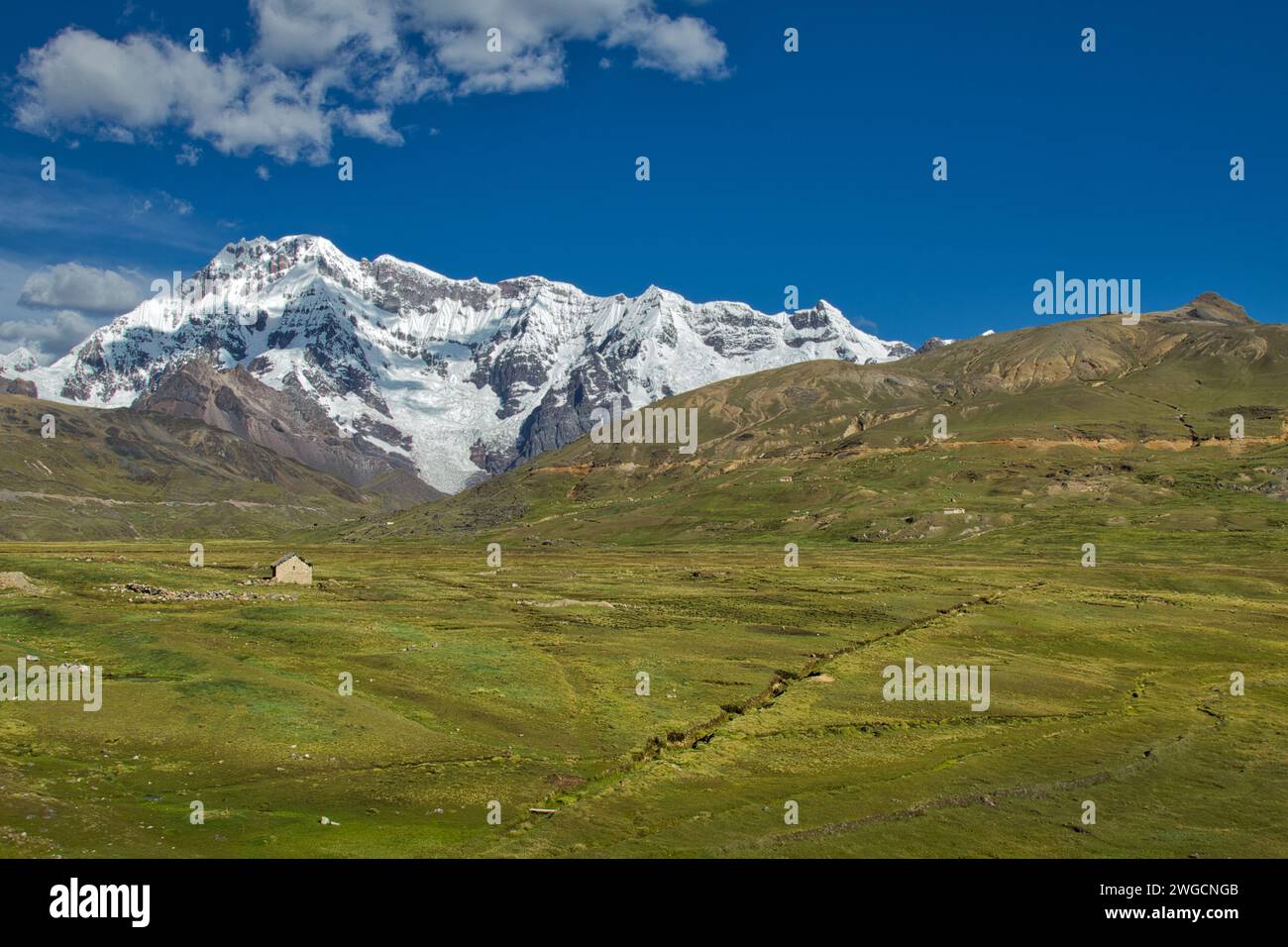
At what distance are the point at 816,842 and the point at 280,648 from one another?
54.9 metres

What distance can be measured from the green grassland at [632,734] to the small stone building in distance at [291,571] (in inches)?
849

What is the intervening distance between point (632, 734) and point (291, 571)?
9275 cm

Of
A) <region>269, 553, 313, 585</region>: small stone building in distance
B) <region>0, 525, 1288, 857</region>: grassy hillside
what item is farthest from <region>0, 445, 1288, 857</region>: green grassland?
<region>269, 553, 313, 585</region>: small stone building in distance

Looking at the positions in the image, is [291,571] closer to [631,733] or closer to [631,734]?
[631,733]

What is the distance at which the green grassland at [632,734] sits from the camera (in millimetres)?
41406

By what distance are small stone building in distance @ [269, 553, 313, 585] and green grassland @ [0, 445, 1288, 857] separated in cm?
2156

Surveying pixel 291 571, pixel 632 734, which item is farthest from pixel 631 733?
pixel 291 571

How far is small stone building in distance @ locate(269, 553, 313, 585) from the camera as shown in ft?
446

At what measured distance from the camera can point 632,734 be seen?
193 ft
